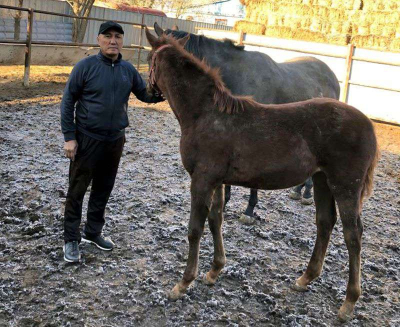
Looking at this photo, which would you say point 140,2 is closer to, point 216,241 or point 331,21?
point 331,21

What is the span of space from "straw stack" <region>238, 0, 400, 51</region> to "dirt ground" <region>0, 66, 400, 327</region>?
9.66 metres

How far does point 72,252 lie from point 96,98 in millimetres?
1279

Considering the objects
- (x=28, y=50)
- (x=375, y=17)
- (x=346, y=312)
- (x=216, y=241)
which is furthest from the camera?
(x=375, y=17)

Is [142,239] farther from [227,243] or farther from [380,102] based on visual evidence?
[380,102]

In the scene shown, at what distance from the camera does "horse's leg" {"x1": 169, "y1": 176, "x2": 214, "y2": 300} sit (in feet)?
9.92

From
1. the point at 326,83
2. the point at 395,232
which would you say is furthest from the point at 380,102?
the point at 395,232

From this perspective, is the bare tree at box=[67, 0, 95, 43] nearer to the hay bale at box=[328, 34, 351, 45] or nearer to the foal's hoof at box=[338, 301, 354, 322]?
the hay bale at box=[328, 34, 351, 45]

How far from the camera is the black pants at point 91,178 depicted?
11.5 feet

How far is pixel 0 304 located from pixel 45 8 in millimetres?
15542

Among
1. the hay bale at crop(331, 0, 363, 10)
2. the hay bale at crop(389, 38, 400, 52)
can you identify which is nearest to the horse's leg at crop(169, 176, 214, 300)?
the hay bale at crop(389, 38, 400, 52)

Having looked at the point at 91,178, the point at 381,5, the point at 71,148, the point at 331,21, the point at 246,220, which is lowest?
the point at 246,220

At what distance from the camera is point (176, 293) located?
3.20 metres

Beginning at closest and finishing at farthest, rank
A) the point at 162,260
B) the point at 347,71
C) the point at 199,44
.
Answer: the point at 162,260 → the point at 199,44 → the point at 347,71

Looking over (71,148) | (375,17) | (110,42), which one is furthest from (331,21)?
(71,148)
